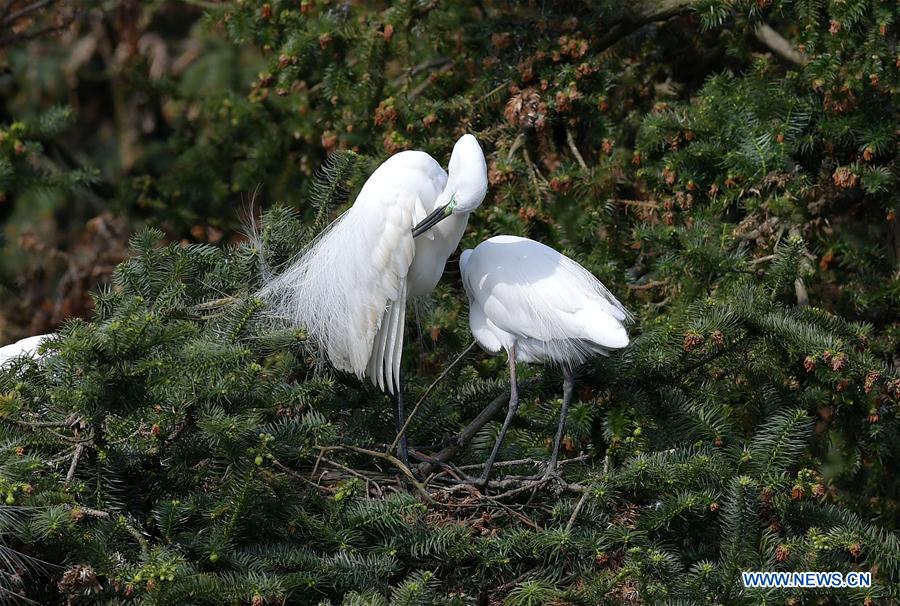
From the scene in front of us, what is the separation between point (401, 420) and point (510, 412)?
15.4 inches

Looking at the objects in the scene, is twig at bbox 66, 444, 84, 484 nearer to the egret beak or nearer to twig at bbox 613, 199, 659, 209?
the egret beak

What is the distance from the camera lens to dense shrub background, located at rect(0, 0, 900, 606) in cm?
264

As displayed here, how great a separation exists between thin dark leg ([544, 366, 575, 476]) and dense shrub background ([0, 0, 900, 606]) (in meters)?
0.07

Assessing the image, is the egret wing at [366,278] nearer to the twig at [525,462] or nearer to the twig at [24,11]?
the twig at [525,462]

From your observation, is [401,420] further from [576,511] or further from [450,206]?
[576,511]

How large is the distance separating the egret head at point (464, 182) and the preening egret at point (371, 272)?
9 cm

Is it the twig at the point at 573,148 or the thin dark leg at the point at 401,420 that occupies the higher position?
the twig at the point at 573,148

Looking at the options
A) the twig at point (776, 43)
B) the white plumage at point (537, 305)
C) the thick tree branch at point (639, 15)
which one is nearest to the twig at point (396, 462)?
the white plumage at point (537, 305)

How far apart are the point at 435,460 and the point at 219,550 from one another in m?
1.12

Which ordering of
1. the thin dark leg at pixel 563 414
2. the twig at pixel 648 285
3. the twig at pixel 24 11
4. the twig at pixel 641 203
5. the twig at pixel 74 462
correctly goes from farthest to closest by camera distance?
the twig at pixel 24 11 → the twig at pixel 641 203 → the twig at pixel 648 285 → the thin dark leg at pixel 563 414 → the twig at pixel 74 462

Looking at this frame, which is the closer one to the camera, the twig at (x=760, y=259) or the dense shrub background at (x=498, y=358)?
the dense shrub background at (x=498, y=358)

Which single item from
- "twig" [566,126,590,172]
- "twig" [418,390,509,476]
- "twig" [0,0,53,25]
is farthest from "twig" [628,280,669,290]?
"twig" [0,0,53,25]

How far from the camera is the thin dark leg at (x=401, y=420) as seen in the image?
3576 millimetres

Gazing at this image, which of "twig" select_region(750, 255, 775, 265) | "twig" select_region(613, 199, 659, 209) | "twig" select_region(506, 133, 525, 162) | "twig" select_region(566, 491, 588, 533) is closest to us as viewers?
"twig" select_region(566, 491, 588, 533)
